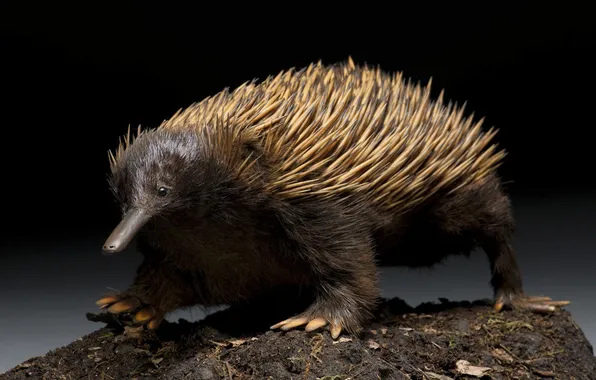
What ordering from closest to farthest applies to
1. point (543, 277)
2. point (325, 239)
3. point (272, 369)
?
point (272, 369), point (325, 239), point (543, 277)

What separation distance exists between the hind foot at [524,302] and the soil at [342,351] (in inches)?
1.5

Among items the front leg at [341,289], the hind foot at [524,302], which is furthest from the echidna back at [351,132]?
the hind foot at [524,302]

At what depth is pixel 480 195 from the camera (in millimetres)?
3744

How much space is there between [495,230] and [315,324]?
43.8 inches

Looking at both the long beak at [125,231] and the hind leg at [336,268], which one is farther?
the hind leg at [336,268]

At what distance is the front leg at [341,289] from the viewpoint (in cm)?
319

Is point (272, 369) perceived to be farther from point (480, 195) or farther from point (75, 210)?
point (75, 210)

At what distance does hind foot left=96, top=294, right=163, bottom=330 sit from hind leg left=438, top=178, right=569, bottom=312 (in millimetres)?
1248

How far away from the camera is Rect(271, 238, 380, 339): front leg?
125 inches

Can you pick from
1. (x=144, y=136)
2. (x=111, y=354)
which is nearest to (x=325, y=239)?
(x=144, y=136)

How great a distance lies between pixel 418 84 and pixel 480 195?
21.6 inches

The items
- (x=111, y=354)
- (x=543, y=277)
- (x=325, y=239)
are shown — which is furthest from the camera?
(x=543, y=277)

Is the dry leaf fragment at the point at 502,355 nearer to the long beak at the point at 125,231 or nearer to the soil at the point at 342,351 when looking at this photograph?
the soil at the point at 342,351

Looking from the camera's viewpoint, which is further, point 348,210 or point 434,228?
point 434,228
